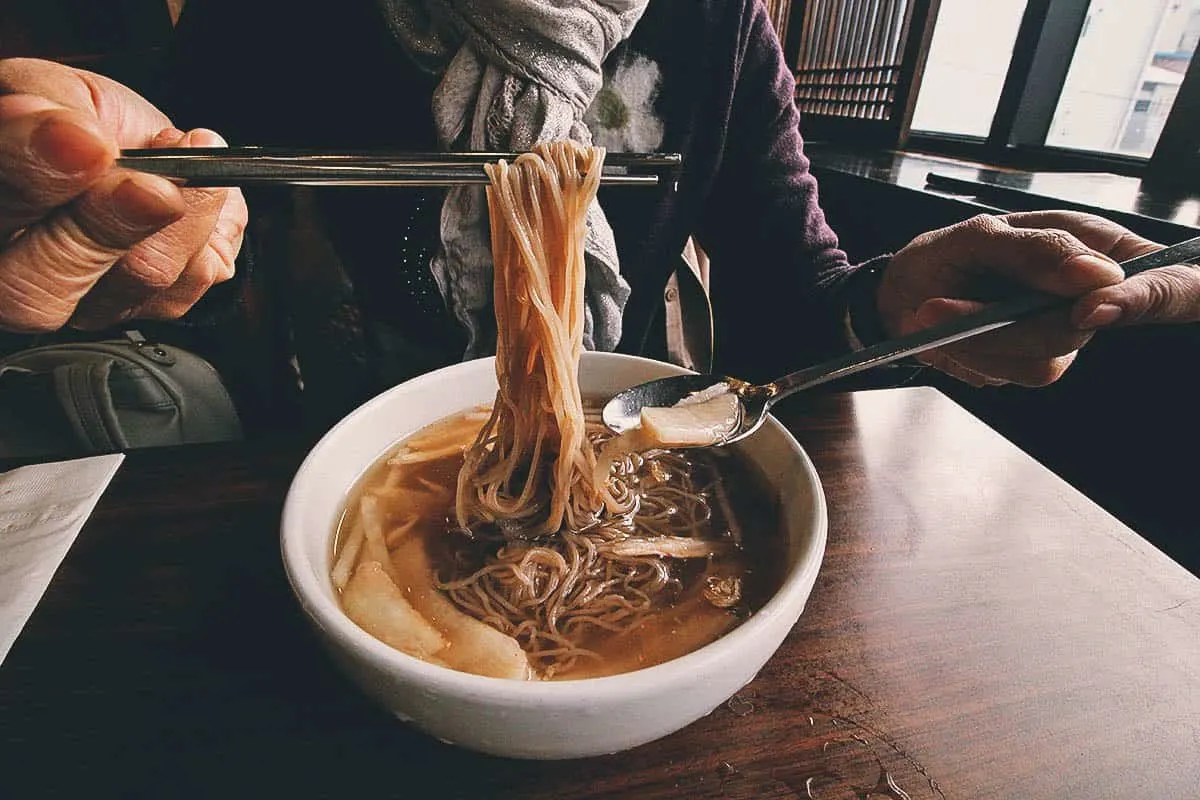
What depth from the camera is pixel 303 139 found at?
145cm

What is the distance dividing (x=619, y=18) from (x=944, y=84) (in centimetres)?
304

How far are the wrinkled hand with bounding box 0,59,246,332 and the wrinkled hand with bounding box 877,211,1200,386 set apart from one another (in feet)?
3.41

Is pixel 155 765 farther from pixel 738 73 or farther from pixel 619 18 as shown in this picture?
pixel 738 73

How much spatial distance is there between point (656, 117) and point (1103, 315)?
97 centimetres

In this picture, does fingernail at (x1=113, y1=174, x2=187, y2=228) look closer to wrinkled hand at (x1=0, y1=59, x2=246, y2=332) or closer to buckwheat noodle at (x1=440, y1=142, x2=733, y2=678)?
wrinkled hand at (x1=0, y1=59, x2=246, y2=332)

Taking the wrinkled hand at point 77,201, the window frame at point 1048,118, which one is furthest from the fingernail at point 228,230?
the window frame at point 1048,118

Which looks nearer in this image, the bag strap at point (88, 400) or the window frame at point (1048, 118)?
the bag strap at point (88, 400)

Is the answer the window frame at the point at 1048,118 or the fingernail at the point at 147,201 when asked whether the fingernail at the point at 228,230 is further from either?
the window frame at the point at 1048,118

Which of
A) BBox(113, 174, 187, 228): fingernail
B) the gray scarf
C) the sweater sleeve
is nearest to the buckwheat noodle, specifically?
BBox(113, 174, 187, 228): fingernail

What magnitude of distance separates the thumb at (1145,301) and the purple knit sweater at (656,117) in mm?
643

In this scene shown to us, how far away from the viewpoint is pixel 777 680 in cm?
66

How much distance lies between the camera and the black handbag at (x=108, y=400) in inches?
55.3

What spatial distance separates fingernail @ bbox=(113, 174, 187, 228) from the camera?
1.90 feet

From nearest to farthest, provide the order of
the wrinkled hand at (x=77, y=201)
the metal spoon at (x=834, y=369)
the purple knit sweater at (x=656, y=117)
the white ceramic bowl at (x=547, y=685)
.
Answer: the white ceramic bowl at (x=547, y=685) → the wrinkled hand at (x=77, y=201) → the metal spoon at (x=834, y=369) → the purple knit sweater at (x=656, y=117)
